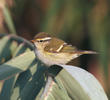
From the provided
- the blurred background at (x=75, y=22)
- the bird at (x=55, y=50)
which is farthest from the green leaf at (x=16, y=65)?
the blurred background at (x=75, y=22)

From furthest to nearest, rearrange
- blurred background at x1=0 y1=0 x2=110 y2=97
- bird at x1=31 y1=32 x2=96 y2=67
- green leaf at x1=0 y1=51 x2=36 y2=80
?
blurred background at x1=0 y1=0 x2=110 y2=97
bird at x1=31 y1=32 x2=96 y2=67
green leaf at x1=0 y1=51 x2=36 y2=80

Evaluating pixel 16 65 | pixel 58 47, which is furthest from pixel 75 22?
pixel 16 65

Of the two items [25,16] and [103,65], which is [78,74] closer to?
[103,65]

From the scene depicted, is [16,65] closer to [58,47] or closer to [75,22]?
[58,47]

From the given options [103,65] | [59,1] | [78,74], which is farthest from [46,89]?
[59,1]

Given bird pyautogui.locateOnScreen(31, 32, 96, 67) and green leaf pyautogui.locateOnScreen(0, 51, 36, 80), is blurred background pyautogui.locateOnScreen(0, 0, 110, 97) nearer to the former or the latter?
bird pyautogui.locateOnScreen(31, 32, 96, 67)

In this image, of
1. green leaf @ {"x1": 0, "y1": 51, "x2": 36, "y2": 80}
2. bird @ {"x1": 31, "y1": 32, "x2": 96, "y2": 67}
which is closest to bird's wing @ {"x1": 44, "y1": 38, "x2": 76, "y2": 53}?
bird @ {"x1": 31, "y1": 32, "x2": 96, "y2": 67}

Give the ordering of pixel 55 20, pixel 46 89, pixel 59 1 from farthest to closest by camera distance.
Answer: pixel 55 20, pixel 59 1, pixel 46 89

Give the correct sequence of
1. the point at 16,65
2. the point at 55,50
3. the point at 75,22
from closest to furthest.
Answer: the point at 16,65 < the point at 55,50 < the point at 75,22

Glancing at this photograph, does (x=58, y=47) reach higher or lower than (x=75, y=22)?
higher
